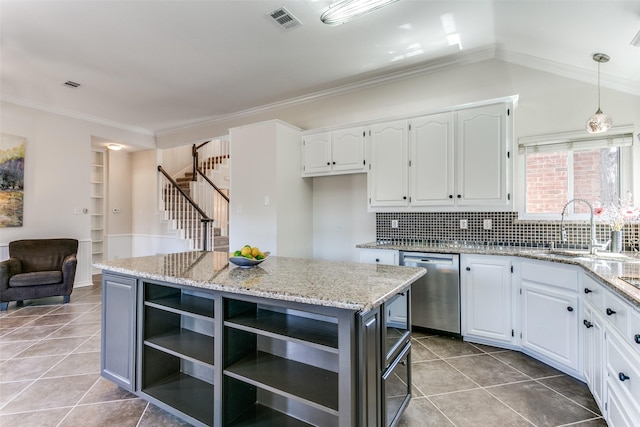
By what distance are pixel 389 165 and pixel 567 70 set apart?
1906 mm

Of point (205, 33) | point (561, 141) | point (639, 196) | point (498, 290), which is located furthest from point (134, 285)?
point (639, 196)

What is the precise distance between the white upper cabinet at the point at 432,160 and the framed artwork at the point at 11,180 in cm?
555

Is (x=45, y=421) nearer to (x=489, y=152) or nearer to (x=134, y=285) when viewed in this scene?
(x=134, y=285)

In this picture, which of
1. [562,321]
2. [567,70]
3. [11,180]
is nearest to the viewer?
[562,321]

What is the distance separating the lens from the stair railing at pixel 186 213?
6086 mm

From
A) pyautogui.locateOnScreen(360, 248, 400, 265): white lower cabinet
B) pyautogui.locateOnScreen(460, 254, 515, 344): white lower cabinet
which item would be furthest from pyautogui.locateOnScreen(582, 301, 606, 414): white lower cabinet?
pyautogui.locateOnScreen(360, 248, 400, 265): white lower cabinet

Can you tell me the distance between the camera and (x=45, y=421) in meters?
1.96

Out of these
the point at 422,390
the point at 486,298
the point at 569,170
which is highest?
the point at 569,170

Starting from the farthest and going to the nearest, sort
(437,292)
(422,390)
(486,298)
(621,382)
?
1. (437,292)
2. (486,298)
3. (422,390)
4. (621,382)

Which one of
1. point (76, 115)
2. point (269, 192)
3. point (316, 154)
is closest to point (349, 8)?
point (316, 154)

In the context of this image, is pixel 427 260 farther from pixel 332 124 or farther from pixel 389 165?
pixel 332 124

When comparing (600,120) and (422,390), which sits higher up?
(600,120)

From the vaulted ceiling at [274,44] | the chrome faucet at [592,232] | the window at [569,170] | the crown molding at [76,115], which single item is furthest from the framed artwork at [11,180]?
the chrome faucet at [592,232]

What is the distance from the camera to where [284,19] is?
2758 mm
